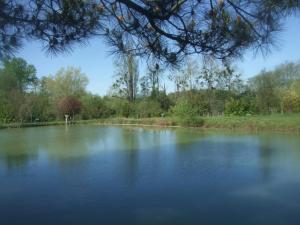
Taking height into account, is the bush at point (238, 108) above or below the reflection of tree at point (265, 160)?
above

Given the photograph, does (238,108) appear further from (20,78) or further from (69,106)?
(20,78)

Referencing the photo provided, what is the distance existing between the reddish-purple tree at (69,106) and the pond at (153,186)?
15.4 m

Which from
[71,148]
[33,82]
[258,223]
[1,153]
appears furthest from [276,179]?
[33,82]

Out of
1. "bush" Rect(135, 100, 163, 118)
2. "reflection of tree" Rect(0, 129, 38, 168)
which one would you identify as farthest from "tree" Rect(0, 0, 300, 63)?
"bush" Rect(135, 100, 163, 118)

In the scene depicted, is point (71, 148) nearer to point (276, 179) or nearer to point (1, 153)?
point (1, 153)

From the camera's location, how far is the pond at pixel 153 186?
15.1 ft

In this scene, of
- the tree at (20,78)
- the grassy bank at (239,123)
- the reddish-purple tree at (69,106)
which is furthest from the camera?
the reddish-purple tree at (69,106)

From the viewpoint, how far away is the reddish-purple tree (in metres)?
25.4

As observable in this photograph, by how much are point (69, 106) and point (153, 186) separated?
20473 millimetres

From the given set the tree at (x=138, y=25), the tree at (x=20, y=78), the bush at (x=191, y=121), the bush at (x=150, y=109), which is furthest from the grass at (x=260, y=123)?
the tree at (x=138, y=25)

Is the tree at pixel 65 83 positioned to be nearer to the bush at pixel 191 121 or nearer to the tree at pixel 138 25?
the bush at pixel 191 121

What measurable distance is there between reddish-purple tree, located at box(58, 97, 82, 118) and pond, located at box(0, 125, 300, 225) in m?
15.4

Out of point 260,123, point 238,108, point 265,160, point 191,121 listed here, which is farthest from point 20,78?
point 265,160

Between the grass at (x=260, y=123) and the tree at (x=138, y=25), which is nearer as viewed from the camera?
the tree at (x=138, y=25)
